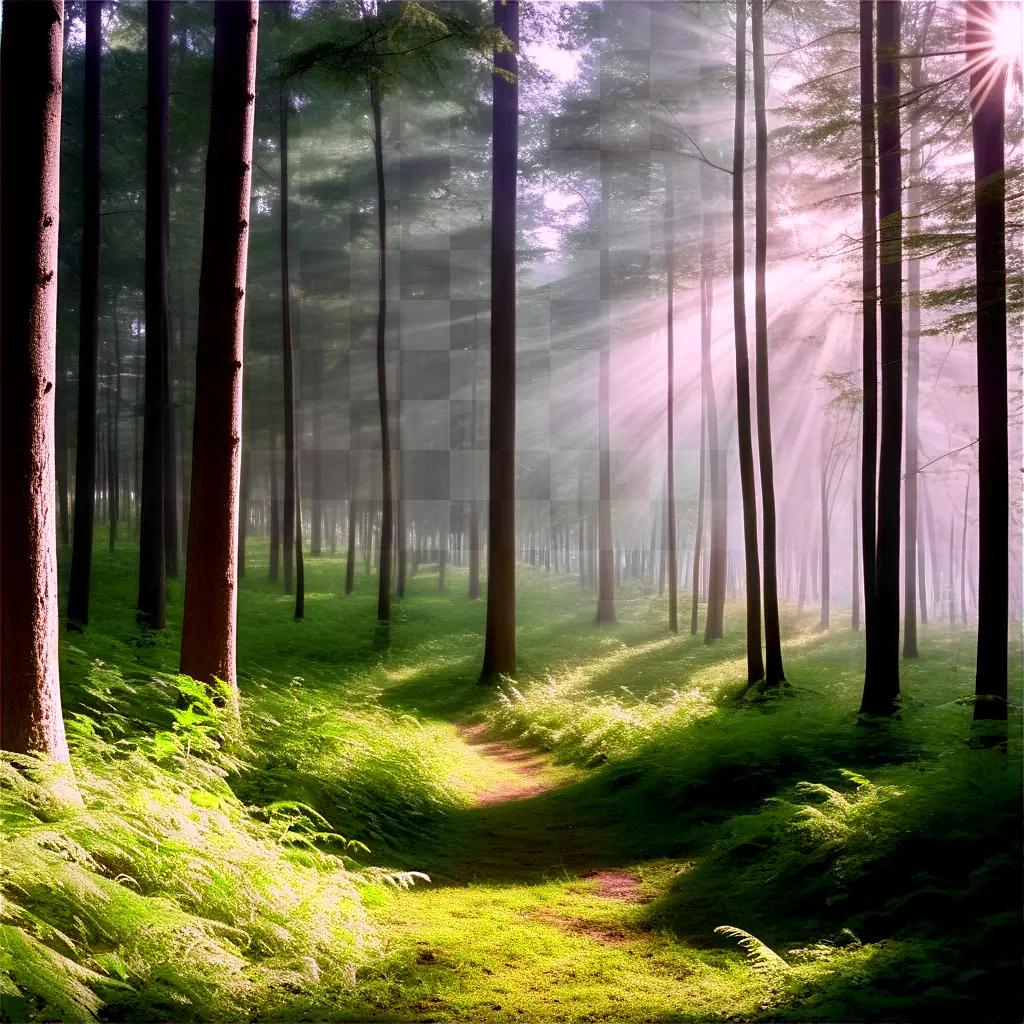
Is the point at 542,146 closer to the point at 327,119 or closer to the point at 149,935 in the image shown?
the point at 327,119

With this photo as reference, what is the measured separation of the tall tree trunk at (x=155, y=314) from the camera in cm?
1459

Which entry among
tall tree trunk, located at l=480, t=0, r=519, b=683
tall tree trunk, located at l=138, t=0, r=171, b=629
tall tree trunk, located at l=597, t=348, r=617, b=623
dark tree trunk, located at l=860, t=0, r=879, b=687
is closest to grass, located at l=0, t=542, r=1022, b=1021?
dark tree trunk, located at l=860, t=0, r=879, b=687

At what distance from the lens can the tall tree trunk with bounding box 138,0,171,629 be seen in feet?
47.9

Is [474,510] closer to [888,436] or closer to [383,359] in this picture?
[383,359]

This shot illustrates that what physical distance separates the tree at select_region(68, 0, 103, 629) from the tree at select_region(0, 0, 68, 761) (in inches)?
378

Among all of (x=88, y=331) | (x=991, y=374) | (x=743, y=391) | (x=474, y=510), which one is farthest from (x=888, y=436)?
(x=474, y=510)

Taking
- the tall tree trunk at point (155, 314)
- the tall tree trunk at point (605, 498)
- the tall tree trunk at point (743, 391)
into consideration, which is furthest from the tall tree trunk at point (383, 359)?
the tall tree trunk at point (743, 391)

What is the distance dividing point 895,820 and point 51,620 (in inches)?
216

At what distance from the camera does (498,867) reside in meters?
6.57

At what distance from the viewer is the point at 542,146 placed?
867 inches

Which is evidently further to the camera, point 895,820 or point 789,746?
point 789,746

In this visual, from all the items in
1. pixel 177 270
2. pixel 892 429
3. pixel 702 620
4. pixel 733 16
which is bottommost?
pixel 702 620

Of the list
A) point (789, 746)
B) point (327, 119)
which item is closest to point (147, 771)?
point (789, 746)

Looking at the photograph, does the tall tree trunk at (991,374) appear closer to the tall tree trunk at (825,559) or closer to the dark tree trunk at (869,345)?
the dark tree trunk at (869,345)
